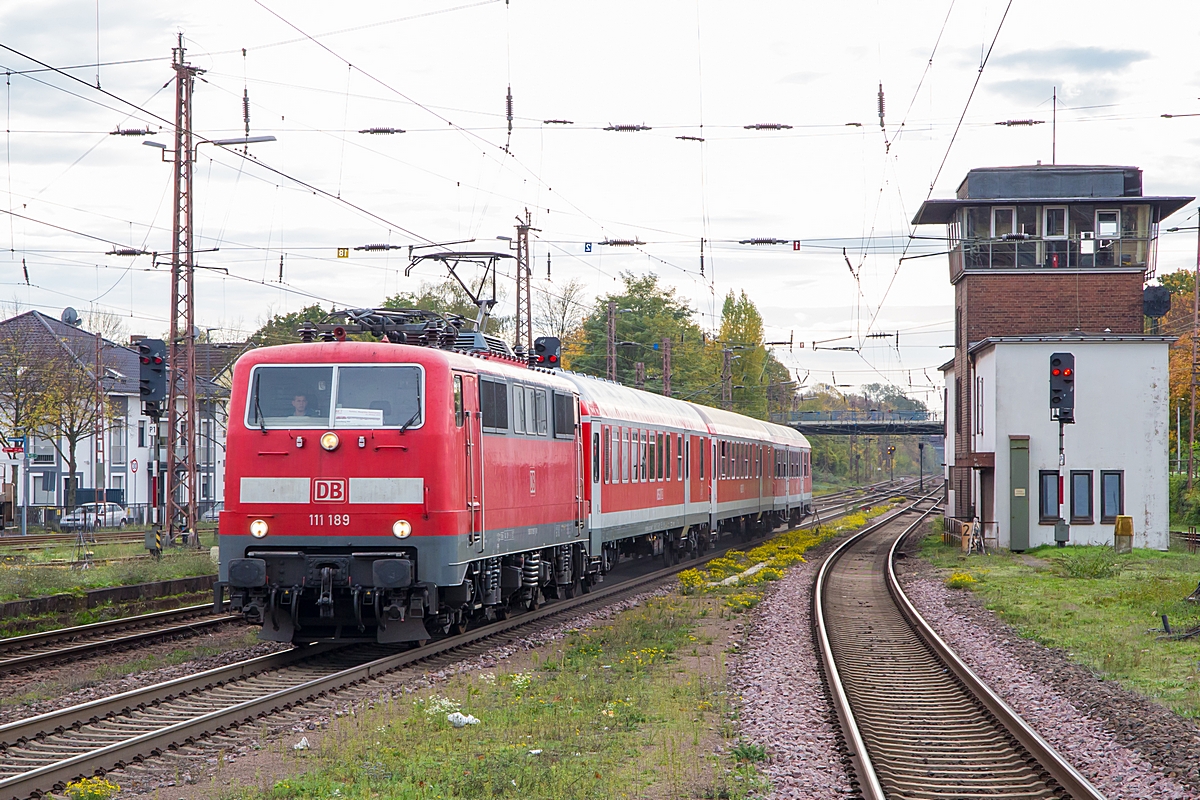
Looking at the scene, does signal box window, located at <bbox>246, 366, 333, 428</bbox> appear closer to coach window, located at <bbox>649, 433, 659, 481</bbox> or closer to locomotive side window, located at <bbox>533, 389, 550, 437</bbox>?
locomotive side window, located at <bbox>533, 389, 550, 437</bbox>

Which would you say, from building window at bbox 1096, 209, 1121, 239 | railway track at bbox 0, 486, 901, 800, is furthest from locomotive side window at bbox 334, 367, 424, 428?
building window at bbox 1096, 209, 1121, 239

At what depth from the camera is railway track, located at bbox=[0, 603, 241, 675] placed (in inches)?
559

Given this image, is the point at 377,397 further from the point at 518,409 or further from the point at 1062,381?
the point at 1062,381

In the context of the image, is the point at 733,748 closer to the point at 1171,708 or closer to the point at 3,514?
the point at 1171,708

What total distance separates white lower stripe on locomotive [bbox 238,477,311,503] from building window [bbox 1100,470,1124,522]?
2699 cm

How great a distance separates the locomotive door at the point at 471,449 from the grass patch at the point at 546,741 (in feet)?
5.66

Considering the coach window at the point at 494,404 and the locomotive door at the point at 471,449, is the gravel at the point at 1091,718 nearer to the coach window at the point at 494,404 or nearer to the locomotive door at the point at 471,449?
the locomotive door at the point at 471,449

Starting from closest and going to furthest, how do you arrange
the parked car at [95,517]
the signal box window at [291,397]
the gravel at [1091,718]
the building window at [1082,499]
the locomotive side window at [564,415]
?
the gravel at [1091,718] < the signal box window at [291,397] < the locomotive side window at [564,415] < the building window at [1082,499] < the parked car at [95,517]

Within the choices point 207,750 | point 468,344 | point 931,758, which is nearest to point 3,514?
point 468,344

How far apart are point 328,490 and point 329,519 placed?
312 millimetres

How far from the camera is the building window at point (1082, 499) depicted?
34625mm

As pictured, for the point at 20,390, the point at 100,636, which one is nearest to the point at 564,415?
the point at 100,636

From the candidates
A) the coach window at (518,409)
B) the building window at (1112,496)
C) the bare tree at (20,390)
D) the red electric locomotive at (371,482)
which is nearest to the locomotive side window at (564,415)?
the coach window at (518,409)

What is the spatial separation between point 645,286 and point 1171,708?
7813 centimetres
